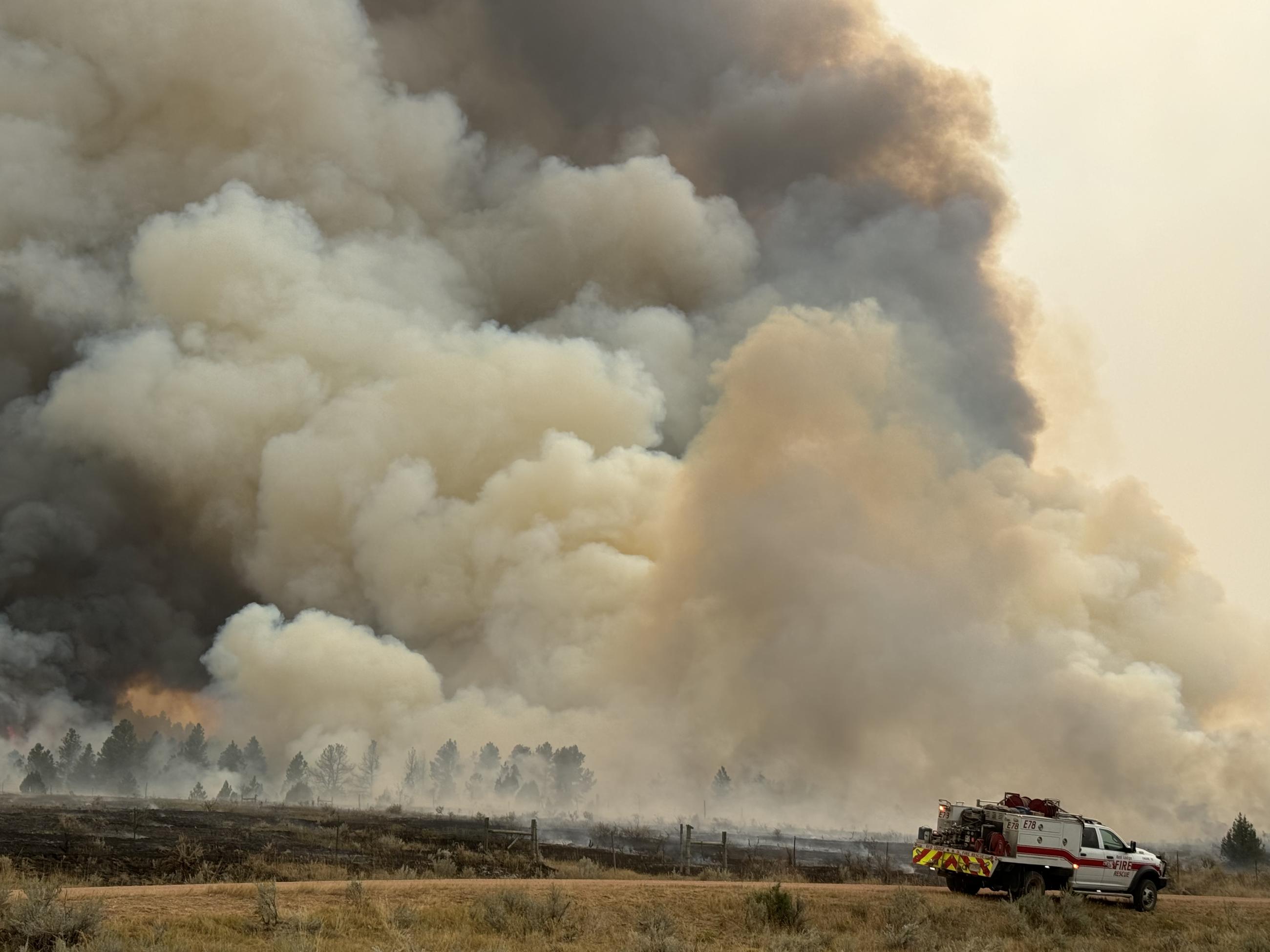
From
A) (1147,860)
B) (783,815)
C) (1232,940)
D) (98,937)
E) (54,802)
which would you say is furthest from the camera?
(783,815)

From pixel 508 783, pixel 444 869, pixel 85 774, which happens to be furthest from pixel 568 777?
pixel 444 869

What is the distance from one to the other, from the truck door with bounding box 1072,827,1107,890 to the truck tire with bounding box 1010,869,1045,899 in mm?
1323

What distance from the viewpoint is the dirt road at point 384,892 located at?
2194 cm

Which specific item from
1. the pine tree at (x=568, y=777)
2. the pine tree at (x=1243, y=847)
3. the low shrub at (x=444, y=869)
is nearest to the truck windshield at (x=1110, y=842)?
the low shrub at (x=444, y=869)

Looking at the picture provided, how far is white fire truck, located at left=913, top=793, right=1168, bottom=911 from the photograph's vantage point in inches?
1181

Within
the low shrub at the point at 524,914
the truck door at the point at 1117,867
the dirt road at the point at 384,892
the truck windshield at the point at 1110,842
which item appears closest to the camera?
the dirt road at the point at 384,892

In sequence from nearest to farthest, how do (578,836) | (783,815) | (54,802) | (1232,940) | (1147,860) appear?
(1232,940)
(1147,860)
(578,836)
(54,802)
(783,815)

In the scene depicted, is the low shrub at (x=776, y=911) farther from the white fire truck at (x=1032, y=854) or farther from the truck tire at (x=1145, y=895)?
the truck tire at (x=1145, y=895)

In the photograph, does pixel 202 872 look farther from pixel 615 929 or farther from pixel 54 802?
pixel 54 802

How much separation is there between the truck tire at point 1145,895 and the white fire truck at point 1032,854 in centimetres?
2

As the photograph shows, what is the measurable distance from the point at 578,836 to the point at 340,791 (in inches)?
3860

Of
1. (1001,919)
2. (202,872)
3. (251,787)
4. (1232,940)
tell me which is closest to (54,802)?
(202,872)

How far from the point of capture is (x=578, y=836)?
204 feet

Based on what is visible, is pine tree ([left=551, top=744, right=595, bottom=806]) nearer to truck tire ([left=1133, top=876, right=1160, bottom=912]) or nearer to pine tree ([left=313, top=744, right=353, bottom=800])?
pine tree ([left=313, top=744, right=353, bottom=800])
